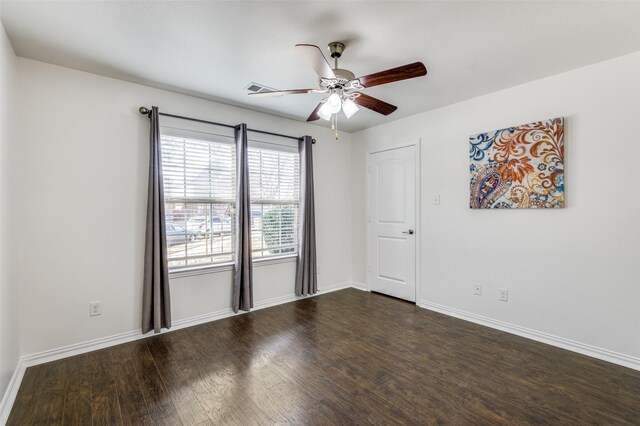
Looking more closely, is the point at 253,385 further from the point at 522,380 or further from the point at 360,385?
the point at 522,380

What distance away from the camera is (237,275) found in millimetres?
3449

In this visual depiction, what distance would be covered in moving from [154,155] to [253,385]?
A: 87.1 inches

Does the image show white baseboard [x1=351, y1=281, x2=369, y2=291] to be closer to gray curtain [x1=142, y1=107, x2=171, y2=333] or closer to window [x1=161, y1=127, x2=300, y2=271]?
window [x1=161, y1=127, x2=300, y2=271]

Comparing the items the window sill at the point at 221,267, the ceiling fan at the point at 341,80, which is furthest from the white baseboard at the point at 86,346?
the ceiling fan at the point at 341,80

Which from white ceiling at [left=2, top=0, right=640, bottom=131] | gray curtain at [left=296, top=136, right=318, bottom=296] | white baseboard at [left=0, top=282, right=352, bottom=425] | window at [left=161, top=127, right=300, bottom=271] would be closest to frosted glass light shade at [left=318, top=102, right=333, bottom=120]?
white ceiling at [left=2, top=0, right=640, bottom=131]

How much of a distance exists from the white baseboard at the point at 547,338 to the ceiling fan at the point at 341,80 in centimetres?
242

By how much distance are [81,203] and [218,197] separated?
1222 mm

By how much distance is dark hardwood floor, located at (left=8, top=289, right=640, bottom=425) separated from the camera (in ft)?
6.04

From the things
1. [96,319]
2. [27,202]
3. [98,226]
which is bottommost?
[96,319]

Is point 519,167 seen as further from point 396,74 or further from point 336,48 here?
point 336,48

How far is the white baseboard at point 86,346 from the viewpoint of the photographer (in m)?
1.97

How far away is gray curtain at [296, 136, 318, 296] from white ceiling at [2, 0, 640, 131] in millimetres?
1250

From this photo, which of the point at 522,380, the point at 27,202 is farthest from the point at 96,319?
the point at 522,380

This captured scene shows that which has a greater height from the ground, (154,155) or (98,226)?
(154,155)
